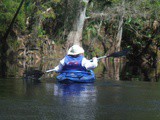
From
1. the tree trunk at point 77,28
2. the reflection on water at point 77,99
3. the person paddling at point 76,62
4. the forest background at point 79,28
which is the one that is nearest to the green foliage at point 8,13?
the forest background at point 79,28

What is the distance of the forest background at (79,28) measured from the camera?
3114cm

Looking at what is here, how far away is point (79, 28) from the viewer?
32.2 meters

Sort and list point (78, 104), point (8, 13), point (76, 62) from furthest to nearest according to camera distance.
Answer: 1. point (8, 13)
2. point (76, 62)
3. point (78, 104)

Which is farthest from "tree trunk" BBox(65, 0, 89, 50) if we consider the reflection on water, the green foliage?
the reflection on water

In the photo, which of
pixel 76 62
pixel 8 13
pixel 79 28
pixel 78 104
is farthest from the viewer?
pixel 79 28

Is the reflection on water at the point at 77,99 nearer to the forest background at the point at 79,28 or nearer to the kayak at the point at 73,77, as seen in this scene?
the kayak at the point at 73,77

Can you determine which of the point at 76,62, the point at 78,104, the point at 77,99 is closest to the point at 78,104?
the point at 78,104

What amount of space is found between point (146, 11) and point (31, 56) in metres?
9.35

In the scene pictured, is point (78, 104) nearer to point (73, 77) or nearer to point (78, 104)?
point (78, 104)

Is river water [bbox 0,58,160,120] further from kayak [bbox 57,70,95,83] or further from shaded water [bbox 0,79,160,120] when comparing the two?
kayak [bbox 57,70,95,83]

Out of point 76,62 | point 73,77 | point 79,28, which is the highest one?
point 79,28

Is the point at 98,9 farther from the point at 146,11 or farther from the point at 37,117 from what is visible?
the point at 37,117

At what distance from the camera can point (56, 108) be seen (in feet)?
27.4

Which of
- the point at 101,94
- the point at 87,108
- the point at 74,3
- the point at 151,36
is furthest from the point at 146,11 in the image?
the point at 87,108
